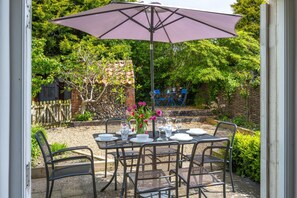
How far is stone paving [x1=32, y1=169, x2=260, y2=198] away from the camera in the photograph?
3481mm

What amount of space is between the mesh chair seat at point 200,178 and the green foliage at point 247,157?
4.23 ft

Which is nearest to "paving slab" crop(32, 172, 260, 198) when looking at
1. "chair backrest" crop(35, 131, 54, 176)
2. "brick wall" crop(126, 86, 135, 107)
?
"chair backrest" crop(35, 131, 54, 176)

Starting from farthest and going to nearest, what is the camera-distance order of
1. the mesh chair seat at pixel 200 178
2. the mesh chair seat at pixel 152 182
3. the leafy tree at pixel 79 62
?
the leafy tree at pixel 79 62 < the mesh chair seat at pixel 200 178 < the mesh chair seat at pixel 152 182

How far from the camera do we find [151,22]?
12.0ft

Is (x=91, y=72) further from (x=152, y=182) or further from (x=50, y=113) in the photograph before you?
(x=152, y=182)

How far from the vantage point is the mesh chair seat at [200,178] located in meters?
2.80

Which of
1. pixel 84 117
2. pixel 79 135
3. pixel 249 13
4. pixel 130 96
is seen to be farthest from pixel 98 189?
pixel 249 13

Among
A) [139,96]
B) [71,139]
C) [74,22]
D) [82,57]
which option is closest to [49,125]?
[71,139]

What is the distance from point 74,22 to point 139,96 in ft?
28.3

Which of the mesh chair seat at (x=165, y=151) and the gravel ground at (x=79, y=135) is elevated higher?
the mesh chair seat at (x=165, y=151)

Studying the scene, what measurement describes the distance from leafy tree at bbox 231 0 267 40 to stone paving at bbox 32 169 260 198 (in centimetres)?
961

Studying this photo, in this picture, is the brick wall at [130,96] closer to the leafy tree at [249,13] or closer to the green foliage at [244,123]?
the green foliage at [244,123]
